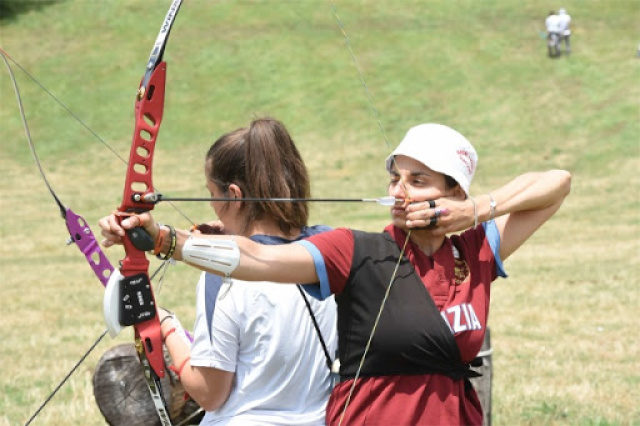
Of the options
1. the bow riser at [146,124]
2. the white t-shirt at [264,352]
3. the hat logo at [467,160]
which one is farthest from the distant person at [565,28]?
the bow riser at [146,124]

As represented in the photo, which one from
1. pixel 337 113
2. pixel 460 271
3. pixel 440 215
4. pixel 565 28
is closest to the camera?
pixel 440 215

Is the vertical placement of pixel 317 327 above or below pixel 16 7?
above

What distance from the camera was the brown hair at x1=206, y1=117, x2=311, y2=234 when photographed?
317 centimetres

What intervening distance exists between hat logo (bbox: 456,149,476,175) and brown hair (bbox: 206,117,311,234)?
54 cm

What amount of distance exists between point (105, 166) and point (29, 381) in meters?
18.7

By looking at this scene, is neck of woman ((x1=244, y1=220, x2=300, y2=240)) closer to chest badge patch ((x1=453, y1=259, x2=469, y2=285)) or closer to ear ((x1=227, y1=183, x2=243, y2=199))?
ear ((x1=227, y1=183, x2=243, y2=199))

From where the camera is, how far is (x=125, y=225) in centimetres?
240

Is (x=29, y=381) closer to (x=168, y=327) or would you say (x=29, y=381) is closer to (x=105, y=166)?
(x=168, y=327)

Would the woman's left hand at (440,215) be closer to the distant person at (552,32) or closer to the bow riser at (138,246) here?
the bow riser at (138,246)

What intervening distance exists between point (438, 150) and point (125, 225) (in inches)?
36.7

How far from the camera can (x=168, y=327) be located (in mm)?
3160

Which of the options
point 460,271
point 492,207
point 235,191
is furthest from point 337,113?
point 460,271

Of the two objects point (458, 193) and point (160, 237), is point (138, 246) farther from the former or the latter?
point (458, 193)

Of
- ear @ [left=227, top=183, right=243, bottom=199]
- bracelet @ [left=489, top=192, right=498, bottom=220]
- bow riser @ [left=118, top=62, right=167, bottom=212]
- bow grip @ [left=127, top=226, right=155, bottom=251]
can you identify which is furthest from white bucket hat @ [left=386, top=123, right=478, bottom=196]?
bow grip @ [left=127, top=226, right=155, bottom=251]
